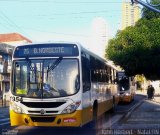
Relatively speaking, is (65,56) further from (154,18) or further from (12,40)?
(12,40)

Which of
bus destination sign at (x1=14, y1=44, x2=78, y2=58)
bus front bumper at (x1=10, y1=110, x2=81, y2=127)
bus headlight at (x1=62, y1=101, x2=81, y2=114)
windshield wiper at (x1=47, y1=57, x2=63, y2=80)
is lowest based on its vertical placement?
bus front bumper at (x1=10, y1=110, x2=81, y2=127)

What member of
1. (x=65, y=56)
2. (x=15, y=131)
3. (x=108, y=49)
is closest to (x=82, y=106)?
(x=65, y=56)

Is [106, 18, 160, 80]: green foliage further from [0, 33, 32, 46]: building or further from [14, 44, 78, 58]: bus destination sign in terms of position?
[0, 33, 32, 46]: building

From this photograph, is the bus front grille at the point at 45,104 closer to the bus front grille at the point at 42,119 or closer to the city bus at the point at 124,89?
the bus front grille at the point at 42,119

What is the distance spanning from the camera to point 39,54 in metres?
14.2

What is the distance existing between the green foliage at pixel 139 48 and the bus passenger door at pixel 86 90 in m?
8.17

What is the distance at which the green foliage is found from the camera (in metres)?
23.0

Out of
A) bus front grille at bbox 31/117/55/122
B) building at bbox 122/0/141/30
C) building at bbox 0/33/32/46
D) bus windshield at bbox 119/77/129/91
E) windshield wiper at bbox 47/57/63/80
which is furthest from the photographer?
building at bbox 0/33/32/46

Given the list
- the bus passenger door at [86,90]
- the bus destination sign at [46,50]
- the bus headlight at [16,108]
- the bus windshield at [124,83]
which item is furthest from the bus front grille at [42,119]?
the bus windshield at [124,83]

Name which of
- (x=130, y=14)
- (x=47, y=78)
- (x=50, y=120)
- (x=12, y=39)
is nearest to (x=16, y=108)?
(x=50, y=120)

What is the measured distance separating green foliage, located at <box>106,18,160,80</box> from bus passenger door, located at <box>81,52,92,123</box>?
8171 millimetres

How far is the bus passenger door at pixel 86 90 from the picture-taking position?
14141 millimetres

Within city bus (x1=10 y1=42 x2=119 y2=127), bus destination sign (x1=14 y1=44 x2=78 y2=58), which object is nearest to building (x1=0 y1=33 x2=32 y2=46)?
bus destination sign (x1=14 y1=44 x2=78 y2=58)

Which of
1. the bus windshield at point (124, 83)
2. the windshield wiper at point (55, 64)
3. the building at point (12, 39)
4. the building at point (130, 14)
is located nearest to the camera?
the windshield wiper at point (55, 64)
